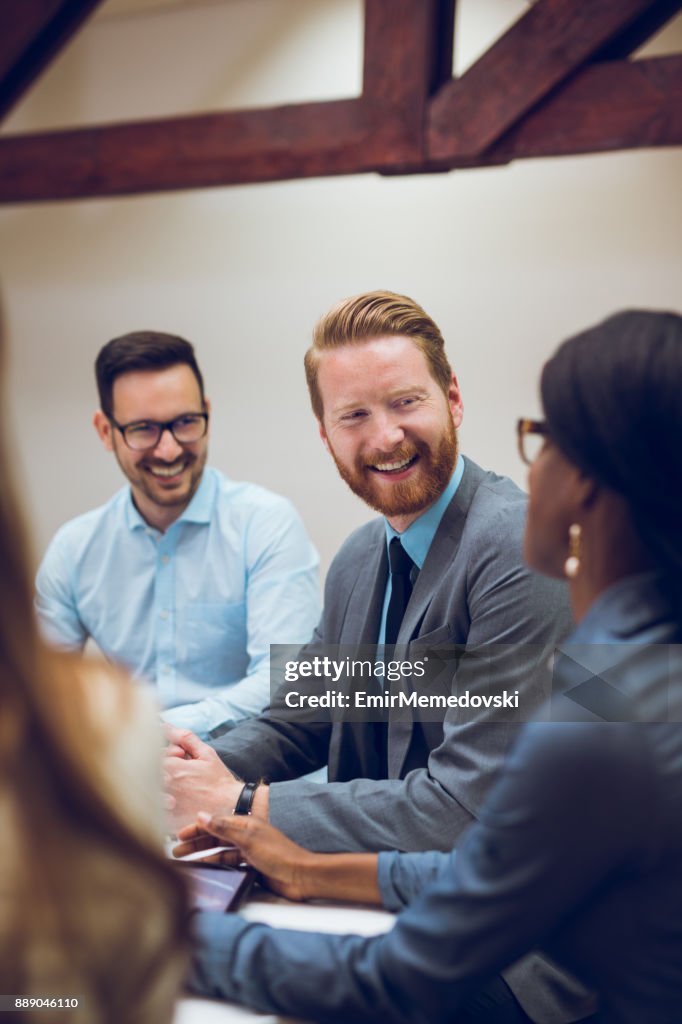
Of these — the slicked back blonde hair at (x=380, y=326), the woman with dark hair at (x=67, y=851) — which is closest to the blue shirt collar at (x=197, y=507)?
the slicked back blonde hair at (x=380, y=326)

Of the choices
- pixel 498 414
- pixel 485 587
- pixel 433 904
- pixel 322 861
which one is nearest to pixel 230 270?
pixel 498 414

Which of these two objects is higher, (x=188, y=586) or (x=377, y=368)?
(x=377, y=368)

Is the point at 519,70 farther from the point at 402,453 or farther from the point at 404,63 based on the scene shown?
the point at 402,453

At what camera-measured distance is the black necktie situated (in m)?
1.85

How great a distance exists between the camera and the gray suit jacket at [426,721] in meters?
1.47

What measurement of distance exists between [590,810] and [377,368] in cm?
117

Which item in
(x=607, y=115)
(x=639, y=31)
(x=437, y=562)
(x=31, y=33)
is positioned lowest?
(x=437, y=562)

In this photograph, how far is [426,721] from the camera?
1.69 m

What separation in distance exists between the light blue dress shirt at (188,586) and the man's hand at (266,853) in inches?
46.5

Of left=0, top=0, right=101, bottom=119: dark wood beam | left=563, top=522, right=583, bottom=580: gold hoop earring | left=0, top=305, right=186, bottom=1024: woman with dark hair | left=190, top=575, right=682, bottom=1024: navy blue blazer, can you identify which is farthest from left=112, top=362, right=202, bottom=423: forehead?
left=0, top=305, right=186, bottom=1024: woman with dark hair

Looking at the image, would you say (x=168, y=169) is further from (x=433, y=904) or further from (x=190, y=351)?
(x=433, y=904)

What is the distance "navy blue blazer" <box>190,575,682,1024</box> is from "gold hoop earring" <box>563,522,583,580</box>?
9 cm

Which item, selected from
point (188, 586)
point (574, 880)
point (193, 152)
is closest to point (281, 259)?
point (193, 152)

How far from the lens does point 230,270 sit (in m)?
4.09
